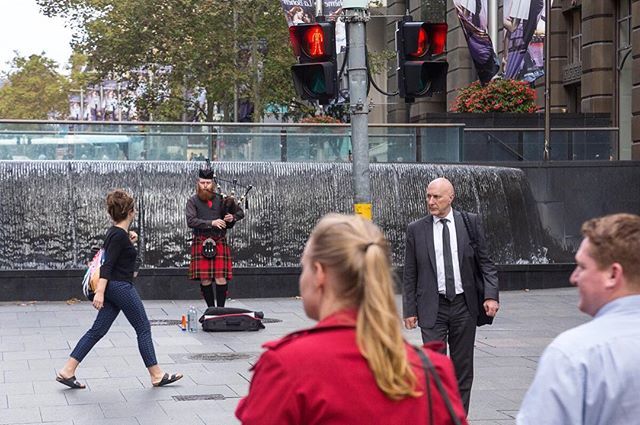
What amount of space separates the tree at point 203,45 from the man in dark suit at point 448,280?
29.4 metres

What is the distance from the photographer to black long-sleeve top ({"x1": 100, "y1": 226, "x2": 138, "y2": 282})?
1038 cm

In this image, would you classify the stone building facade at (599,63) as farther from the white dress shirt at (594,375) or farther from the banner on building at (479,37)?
the white dress shirt at (594,375)

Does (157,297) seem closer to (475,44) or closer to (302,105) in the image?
(475,44)

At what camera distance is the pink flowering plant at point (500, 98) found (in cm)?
2881

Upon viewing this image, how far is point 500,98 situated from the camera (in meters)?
29.0

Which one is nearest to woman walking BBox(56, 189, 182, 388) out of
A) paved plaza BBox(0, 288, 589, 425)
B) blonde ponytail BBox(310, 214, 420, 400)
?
paved plaza BBox(0, 288, 589, 425)

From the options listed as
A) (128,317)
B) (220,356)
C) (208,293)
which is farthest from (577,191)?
(128,317)

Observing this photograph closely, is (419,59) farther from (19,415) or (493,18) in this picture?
(493,18)

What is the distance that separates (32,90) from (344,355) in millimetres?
92833

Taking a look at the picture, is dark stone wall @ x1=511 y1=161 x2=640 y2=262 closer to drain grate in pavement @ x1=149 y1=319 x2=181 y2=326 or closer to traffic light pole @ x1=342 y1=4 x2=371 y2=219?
drain grate in pavement @ x1=149 y1=319 x2=181 y2=326

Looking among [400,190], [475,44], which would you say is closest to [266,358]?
[400,190]

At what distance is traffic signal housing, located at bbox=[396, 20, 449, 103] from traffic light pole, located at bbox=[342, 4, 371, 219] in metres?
0.39

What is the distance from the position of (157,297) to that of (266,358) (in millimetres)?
16442

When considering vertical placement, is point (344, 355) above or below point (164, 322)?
above
